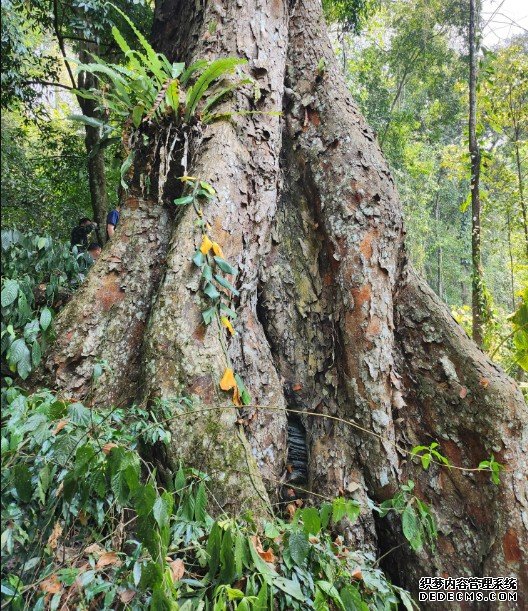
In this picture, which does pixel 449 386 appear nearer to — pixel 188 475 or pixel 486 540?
pixel 486 540

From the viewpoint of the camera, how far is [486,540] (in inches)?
107

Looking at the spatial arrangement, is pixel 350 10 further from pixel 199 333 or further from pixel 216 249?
pixel 199 333

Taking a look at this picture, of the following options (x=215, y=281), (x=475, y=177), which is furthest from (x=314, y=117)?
(x=475, y=177)

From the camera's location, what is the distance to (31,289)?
2.37 m

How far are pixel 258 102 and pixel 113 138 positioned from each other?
1086mm

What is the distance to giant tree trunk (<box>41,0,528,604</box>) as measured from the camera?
2332 millimetres

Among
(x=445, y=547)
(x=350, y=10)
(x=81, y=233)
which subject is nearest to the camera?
(x=445, y=547)

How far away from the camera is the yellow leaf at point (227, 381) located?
2.20m

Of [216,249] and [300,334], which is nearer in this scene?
[216,249]

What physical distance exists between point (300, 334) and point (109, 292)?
1.35 meters

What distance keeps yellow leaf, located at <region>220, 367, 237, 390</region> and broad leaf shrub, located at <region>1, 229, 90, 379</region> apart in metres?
0.83

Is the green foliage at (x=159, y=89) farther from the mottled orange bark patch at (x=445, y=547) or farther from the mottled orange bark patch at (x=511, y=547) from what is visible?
the mottled orange bark patch at (x=511, y=547)

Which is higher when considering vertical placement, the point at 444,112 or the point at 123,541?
the point at 444,112

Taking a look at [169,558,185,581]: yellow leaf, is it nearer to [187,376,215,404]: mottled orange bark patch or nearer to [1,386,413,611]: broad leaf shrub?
[1,386,413,611]: broad leaf shrub
